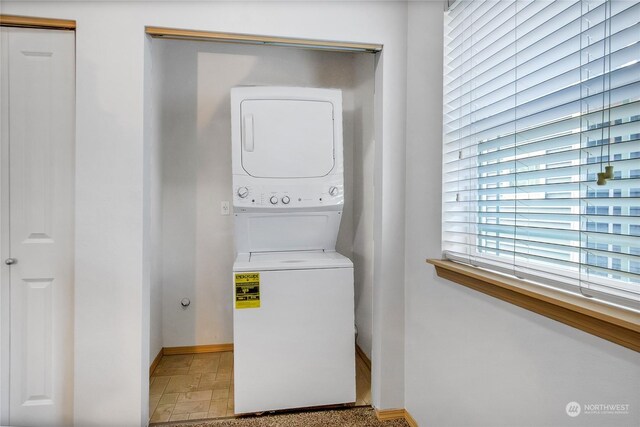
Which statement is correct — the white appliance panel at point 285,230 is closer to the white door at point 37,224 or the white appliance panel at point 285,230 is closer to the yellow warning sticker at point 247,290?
the yellow warning sticker at point 247,290

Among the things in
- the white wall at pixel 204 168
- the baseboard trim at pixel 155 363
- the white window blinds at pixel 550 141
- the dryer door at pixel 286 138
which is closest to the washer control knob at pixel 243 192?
the dryer door at pixel 286 138

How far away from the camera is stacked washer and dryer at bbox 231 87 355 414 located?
1999mm

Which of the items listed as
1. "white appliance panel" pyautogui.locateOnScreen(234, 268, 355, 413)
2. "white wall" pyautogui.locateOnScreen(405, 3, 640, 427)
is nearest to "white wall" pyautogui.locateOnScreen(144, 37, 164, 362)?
"white appliance panel" pyautogui.locateOnScreen(234, 268, 355, 413)

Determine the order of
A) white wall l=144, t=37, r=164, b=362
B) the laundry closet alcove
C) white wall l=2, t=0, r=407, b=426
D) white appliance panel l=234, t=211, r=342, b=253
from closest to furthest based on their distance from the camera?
white wall l=2, t=0, r=407, b=426
white appliance panel l=234, t=211, r=342, b=253
white wall l=144, t=37, r=164, b=362
the laundry closet alcove

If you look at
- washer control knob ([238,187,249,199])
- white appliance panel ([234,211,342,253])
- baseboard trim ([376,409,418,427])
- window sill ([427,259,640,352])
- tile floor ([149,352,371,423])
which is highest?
washer control knob ([238,187,249,199])

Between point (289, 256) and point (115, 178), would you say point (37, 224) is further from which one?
point (289, 256)

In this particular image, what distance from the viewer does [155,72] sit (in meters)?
2.56

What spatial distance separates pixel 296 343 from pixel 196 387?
864 mm

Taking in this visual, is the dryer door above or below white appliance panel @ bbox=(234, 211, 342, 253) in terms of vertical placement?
above

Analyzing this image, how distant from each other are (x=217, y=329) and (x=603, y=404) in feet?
8.72

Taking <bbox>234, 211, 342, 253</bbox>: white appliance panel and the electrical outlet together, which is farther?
the electrical outlet

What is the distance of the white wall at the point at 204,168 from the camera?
2.87 m

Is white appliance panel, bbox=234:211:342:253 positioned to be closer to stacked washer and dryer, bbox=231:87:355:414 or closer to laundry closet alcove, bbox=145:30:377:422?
stacked washer and dryer, bbox=231:87:355:414

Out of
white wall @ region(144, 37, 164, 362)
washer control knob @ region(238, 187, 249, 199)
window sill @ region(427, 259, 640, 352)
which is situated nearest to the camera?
window sill @ region(427, 259, 640, 352)
